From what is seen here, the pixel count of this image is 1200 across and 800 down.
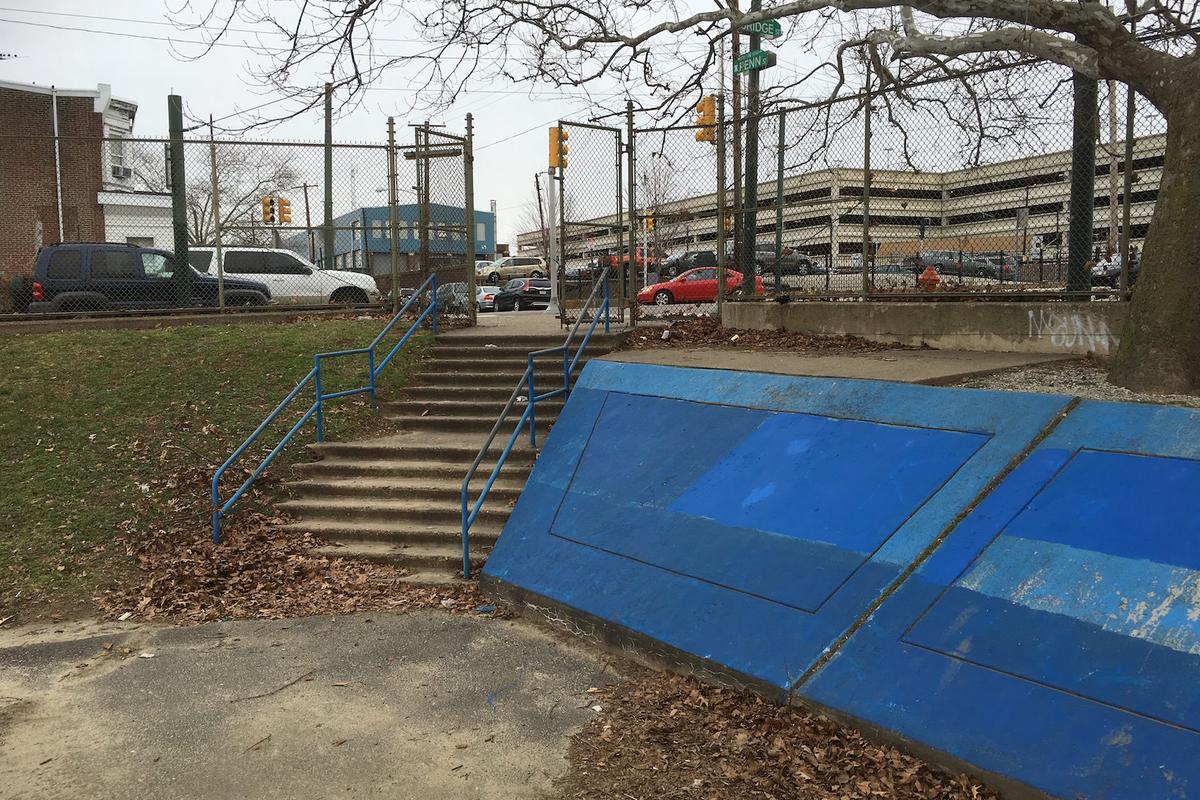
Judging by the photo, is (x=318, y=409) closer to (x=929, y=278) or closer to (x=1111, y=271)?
(x=929, y=278)

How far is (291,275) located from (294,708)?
484 inches

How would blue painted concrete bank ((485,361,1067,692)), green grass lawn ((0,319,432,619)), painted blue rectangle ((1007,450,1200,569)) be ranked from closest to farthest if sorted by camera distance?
painted blue rectangle ((1007,450,1200,569)) → blue painted concrete bank ((485,361,1067,692)) → green grass lawn ((0,319,432,619))

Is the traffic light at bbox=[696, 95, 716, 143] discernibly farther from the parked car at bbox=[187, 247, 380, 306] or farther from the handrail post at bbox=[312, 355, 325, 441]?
the parked car at bbox=[187, 247, 380, 306]

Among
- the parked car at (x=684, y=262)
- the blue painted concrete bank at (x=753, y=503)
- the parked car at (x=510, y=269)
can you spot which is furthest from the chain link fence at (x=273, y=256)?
the parked car at (x=510, y=269)

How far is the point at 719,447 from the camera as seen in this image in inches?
279

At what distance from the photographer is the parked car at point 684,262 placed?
26.7 meters

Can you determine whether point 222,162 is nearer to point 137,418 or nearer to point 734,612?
point 137,418

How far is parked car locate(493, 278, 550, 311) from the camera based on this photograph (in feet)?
103

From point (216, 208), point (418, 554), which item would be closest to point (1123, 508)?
point (418, 554)

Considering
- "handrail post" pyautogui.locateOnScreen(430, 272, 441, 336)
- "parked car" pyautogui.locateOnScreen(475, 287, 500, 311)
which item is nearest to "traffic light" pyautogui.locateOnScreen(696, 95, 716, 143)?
"handrail post" pyautogui.locateOnScreen(430, 272, 441, 336)

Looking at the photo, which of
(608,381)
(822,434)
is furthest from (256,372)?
(822,434)

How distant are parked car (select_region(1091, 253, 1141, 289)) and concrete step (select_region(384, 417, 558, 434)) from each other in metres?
5.57

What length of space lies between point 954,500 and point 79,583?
6.86 meters

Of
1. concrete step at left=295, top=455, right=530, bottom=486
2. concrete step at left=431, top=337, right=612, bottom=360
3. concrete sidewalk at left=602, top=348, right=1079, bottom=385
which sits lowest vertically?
concrete step at left=295, top=455, right=530, bottom=486
